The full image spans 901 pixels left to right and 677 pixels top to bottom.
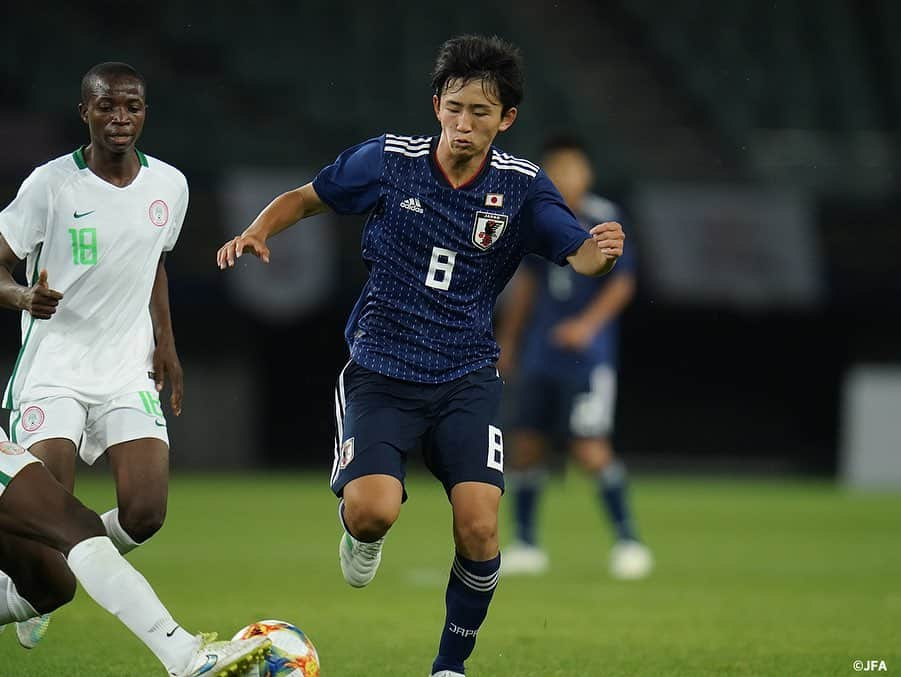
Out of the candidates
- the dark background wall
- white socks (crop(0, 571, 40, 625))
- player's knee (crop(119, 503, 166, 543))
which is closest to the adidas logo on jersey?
player's knee (crop(119, 503, 166, 543))

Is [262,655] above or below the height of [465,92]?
below

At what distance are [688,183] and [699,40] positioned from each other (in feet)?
17.1

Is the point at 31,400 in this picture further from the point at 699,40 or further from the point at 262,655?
the point at 699,40

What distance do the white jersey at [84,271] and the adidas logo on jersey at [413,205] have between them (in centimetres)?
100

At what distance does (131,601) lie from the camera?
4.58 meters

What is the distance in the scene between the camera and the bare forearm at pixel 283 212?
5.39 meters

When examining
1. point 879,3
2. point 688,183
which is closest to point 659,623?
point 688,183

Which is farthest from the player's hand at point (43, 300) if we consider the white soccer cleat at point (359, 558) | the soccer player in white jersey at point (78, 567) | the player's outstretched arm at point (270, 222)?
the white soccer cleat at point (359, 558)

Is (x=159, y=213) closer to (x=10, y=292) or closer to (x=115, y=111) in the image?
(x=115, y=111)

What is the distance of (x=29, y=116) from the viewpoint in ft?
58.5

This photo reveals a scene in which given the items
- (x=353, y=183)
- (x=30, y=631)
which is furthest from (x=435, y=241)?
(x=30, y=631)

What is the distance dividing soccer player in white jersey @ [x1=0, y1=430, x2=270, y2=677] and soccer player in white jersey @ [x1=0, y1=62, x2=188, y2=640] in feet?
1.27

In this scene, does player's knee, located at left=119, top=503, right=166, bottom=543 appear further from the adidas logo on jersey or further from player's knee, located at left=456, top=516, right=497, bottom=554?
the adidas logo on jersey

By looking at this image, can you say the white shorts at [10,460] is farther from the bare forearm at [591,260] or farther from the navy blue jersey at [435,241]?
the bare forearm at [591,260]
